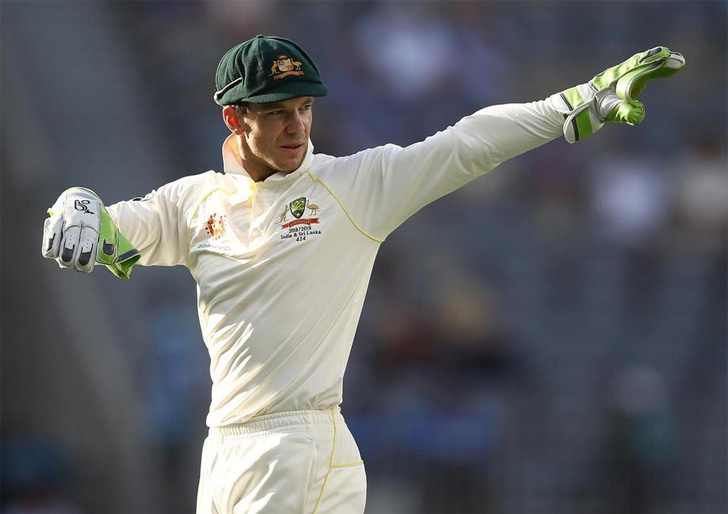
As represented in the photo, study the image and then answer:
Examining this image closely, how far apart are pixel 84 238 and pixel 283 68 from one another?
722 mm

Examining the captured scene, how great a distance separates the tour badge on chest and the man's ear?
0.29 m

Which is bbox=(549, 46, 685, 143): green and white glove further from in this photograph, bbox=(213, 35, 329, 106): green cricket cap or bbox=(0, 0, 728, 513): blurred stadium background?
bbox=(0, 0, 728, 513): blurred stadium background

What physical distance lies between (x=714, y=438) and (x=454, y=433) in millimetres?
2075

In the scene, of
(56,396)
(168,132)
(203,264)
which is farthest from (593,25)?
(203,264)

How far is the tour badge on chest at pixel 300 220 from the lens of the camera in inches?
139

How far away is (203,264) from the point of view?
12.0ft

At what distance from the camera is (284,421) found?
11.3ft

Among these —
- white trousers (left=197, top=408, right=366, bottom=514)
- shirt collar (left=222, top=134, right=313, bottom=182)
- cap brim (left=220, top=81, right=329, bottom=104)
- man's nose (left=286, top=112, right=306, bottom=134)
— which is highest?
cap brim (left=220, top=81, right=329, bottom=104)

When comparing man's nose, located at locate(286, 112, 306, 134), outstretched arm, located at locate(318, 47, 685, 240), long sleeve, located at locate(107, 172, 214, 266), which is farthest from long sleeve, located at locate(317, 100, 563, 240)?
long sleeve, located at locate(107, 172, 214, 266)

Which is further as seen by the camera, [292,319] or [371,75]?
[371,75]

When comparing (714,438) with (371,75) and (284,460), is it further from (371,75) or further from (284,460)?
(284,460)

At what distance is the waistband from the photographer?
3457 millimetres

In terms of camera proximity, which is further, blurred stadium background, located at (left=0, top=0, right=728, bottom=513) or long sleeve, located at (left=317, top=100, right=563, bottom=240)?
blurred stadium background, located at (left=0, top=0, right=728, bottom=513)

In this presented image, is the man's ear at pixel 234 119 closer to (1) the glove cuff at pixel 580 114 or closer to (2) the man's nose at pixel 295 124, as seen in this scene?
(2) the man's nose at pixel 295 124
